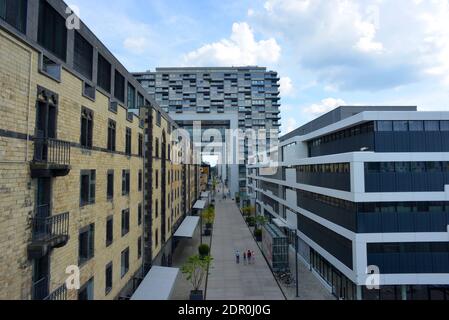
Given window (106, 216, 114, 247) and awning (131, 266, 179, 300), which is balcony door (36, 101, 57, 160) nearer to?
window (106, 216, 114, 247)

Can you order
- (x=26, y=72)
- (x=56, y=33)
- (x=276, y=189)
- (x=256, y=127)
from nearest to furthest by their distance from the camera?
(x=26, y=72) → (x=56, y=33) → (x=276, y=189) → (x=256, y=127)

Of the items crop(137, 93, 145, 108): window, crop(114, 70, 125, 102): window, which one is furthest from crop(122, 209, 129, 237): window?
crop(137, 93, 145, 108): window

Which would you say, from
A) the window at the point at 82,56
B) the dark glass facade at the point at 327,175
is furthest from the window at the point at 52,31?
the dark glass facade at the point at 327,175

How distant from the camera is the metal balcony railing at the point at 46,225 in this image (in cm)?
933

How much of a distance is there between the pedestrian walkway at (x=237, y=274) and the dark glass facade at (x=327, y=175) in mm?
9879

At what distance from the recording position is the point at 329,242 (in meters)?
24.7

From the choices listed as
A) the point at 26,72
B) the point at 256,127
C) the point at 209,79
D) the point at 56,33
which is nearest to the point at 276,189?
the point at 56,33

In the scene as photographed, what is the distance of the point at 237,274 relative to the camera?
29297 mm

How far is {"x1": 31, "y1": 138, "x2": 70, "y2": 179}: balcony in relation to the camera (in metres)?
9.19

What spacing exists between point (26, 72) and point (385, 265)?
73.0 ft

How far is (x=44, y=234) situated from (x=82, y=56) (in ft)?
38.5

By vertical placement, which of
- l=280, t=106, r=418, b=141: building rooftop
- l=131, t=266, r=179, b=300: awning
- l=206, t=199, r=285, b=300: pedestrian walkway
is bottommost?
l=206, t=199, r=285, b=300: pedestrian walkway

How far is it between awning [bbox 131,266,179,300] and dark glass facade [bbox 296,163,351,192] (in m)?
13.9
